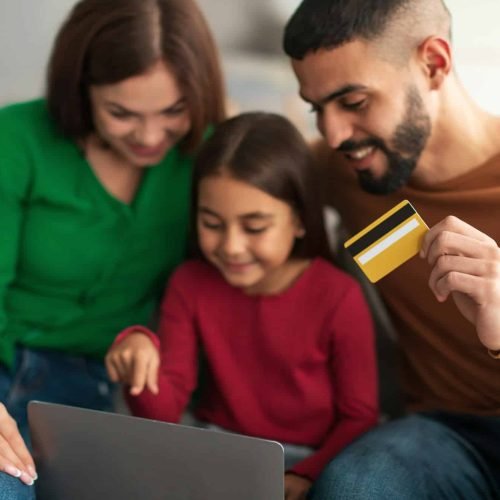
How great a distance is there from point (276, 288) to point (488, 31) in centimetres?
61

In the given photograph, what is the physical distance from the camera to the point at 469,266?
3.05ft

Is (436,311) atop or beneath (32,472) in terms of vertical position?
atop

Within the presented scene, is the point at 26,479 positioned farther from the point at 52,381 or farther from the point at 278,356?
the point at 278,356

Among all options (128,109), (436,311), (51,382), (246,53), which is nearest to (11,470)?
(51,382)

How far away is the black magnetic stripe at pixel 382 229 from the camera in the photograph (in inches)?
38.0

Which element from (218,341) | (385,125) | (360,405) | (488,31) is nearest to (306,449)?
(360,405)

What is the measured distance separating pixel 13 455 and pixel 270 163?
0.57m

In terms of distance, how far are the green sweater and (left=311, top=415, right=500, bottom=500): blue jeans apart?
50 centimetres

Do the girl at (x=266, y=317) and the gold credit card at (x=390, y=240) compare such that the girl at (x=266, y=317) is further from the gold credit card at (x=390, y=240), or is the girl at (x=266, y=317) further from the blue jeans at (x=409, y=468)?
the gold credit card at (x=390, y=240)

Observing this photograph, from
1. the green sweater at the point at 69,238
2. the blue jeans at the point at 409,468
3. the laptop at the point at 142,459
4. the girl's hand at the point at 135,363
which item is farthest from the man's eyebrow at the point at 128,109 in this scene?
the blue jeans at the point at 409,468

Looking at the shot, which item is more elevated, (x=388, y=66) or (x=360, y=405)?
(x=388, y=66)

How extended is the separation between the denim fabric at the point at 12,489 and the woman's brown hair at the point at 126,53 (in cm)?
58

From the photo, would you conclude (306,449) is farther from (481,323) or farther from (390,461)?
(481,323)

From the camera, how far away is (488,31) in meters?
1.41
